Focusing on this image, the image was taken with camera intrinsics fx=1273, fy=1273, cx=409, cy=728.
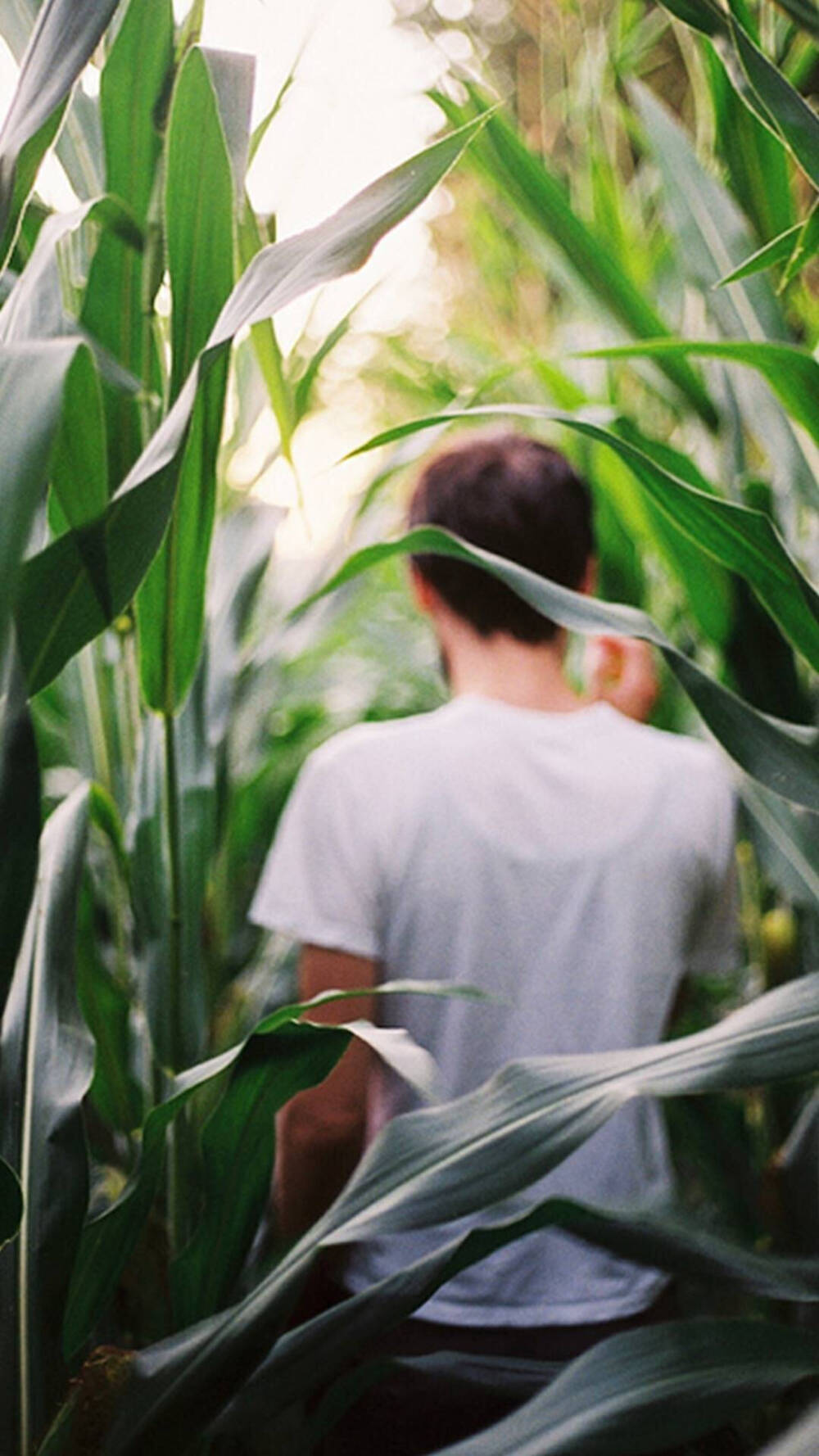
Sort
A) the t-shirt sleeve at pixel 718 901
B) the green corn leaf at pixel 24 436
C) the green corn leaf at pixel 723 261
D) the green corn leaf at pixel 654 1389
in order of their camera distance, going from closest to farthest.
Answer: the green corn leaf at pixel 24 436 → the green corn leaf at pixel 654 1389 → the green corn leaf at pixel 723 261 → the t-shirt sleeve at pixel 718 901

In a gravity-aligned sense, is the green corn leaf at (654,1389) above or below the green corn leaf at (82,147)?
below

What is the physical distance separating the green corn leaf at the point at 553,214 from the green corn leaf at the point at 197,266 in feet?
0.92

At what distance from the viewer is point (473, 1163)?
0.42m

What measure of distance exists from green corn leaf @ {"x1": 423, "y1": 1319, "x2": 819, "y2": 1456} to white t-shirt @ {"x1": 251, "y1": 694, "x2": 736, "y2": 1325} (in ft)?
0.86

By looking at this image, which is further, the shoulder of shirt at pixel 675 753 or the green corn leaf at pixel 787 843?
the shoulder of shirt at pixel 675 753

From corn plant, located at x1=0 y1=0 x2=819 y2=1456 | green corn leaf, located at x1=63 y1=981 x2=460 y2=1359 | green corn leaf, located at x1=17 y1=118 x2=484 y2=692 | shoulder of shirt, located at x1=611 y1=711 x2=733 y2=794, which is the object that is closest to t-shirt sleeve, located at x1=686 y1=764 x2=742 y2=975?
shoulder of shirt, located at x1=611 y1=711 x2=733 y2=794

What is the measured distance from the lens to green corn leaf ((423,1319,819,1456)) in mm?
376

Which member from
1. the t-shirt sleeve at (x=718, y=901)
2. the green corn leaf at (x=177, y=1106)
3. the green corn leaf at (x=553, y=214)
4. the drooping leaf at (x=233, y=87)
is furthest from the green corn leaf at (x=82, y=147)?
the t-shirt sleeve at (x=718, y=901)

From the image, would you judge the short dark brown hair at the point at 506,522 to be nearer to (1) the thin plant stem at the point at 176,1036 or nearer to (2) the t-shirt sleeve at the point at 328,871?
(2) the t-shirt sleeve at the point at 328,871

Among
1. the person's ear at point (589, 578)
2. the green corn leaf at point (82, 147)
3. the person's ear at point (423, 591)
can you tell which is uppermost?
the green corn leaf at point (82, 147)

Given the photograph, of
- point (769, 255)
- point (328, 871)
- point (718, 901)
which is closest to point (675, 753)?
point (718, 901)

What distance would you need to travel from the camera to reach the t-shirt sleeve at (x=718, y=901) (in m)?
0.70

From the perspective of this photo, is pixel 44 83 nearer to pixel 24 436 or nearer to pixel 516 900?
pixel 24 436

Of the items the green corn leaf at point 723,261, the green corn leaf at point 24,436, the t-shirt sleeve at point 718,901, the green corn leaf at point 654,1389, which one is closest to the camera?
the green corn leaf at point 24,436
